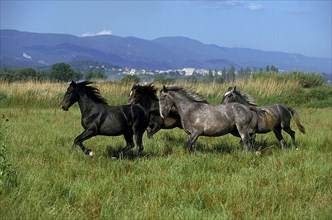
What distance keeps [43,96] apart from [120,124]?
14708 mm

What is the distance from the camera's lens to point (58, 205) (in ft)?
18.6

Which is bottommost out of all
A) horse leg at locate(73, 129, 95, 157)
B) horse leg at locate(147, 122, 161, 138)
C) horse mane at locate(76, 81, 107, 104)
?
horse leg at locate(147, 122, 161, 138)

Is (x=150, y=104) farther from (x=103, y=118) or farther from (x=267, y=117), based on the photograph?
(x=267, y=117)

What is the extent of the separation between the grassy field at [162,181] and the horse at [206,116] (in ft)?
1.80

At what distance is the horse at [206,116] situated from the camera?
9781 millimetres

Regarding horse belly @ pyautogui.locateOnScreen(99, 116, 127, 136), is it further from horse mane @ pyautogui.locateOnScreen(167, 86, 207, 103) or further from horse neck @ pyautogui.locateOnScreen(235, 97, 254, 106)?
horse neck @ pyautogui.locateOnScreen(235, 97, 254, 106)

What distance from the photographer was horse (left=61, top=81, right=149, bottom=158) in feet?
30.7

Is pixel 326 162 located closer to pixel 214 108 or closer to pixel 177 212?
pixel 214 108

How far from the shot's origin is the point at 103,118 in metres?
9.38

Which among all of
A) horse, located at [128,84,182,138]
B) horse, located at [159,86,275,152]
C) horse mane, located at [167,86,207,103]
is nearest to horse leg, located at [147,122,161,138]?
horse, located at [128,84,182,138]

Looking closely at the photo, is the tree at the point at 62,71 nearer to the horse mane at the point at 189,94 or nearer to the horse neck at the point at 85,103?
the horse mane at the point at 189,94

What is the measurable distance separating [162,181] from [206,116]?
3038mm

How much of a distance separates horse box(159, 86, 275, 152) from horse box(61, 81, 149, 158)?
83 centimetres

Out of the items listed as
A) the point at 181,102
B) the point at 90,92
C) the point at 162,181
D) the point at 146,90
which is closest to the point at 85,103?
the point at 90,92
